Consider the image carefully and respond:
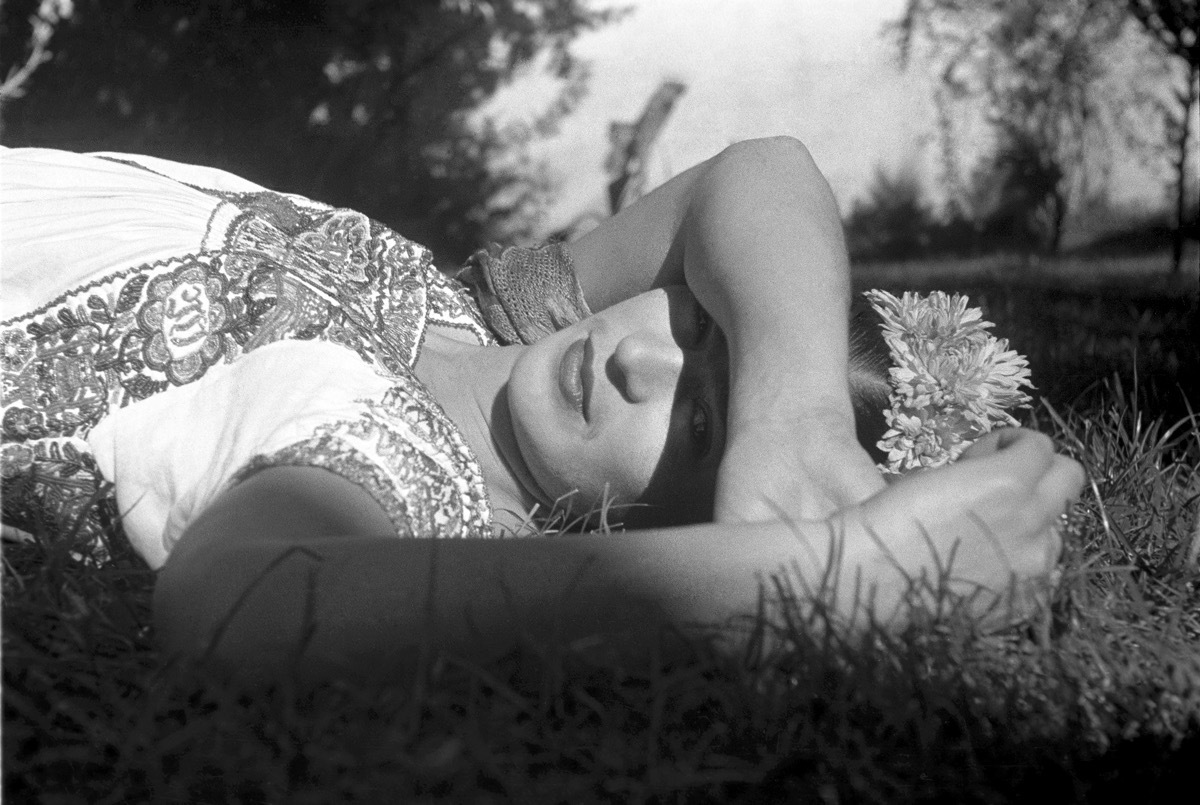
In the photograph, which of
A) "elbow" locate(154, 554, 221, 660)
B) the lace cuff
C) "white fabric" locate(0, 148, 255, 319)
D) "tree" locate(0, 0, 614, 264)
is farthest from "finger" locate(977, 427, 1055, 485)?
"tree" locate(0, 0, 614, 264)

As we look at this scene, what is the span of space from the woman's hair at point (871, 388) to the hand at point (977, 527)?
0.57 metres

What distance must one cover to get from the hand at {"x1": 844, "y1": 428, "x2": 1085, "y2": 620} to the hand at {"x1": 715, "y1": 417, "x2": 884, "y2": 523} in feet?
0.35

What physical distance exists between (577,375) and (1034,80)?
638 centimetres

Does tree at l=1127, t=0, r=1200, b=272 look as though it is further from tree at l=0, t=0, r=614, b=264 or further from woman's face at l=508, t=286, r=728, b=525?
woman's face at l=508, t=286, r=728, b=525

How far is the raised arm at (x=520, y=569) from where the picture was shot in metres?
1.28

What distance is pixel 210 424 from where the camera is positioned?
1.63 metres

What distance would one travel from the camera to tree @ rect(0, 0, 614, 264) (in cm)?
577

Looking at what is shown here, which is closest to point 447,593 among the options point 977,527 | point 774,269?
point 977,527

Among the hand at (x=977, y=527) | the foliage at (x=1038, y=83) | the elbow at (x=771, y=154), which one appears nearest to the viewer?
the hand at (x=977, y=527)

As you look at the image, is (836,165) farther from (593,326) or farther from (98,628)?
(98,628)

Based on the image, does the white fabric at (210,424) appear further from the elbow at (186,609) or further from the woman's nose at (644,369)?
the woman's nose at (644,369)

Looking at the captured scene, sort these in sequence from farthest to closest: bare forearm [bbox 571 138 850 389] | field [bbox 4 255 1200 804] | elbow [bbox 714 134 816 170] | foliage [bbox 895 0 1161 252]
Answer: foliage [bbox 895 0 1161 252] → elbow [bbox 714 134 816 170] → bare forearm [bbox 571 138 850 389] → field [bbox 4 255 1200 804]

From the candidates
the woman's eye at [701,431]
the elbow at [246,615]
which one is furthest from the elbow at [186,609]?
the woman's eye at [701,431]

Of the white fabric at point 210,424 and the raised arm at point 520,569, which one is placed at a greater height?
the white fabric at point 210,424
